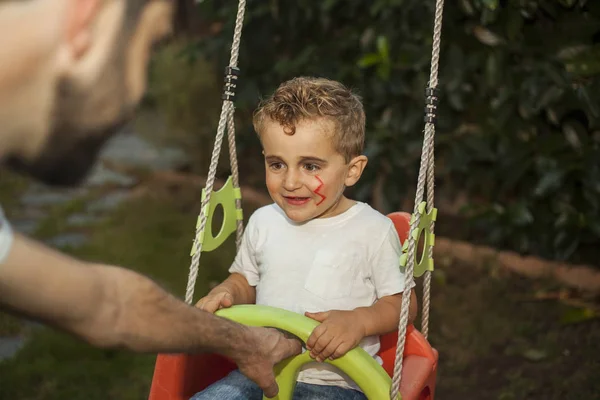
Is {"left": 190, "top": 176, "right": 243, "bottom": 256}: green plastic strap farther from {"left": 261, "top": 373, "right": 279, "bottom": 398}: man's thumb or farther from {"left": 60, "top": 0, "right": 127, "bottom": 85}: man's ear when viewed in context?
{"left": 60, "top": 0, "right": 127, "bottom": 85}: man's ear

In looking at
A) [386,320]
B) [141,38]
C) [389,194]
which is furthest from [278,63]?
[141,38]

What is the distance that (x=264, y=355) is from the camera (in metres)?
2.24

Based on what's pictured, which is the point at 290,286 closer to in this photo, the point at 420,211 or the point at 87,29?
the point at 420,211

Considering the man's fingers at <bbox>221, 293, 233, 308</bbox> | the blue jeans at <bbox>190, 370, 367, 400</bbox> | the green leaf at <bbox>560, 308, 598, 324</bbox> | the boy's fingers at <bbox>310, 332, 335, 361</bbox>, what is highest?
the green leaf at <bbox>560, 308, 598, 324</bbox>

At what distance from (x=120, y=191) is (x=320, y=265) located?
4.37 meters

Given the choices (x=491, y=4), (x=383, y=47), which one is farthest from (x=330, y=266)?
(x=383, y=47)

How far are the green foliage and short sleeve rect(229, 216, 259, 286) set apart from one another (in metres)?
1.66

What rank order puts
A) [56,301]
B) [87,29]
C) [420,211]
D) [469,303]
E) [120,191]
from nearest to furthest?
[87,29] < [56,301] < [420,211] < [469,303] < [120,191]

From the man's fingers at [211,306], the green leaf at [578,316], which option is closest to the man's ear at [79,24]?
the man's fingers at [211,306]

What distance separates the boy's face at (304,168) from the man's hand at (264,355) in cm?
34

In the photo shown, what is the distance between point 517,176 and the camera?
4234 mm

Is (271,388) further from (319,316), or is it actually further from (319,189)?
(319,189)

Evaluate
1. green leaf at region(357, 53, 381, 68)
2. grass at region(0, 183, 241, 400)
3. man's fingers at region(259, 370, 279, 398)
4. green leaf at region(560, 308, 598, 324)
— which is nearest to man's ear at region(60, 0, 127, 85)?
man's fingers at region(259, 370, 279, 398)

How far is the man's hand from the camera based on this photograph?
2188 millimetres
